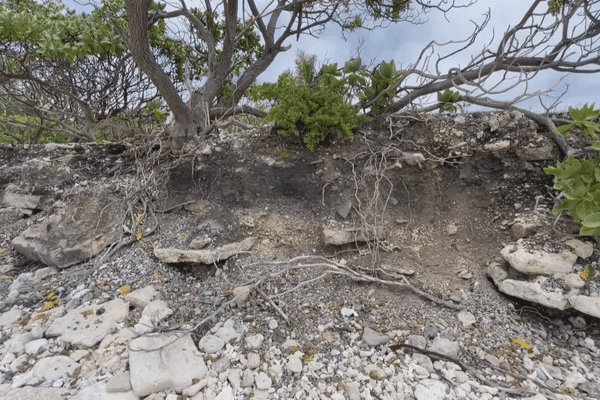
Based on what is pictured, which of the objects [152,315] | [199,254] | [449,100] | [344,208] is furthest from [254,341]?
[449,100]

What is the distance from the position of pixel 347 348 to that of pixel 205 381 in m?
0.79

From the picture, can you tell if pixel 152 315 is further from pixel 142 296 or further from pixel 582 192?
pixel 582 192

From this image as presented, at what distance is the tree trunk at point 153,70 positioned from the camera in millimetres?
A: 2688

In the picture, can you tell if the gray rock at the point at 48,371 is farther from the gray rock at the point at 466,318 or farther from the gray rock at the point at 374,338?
the gray rock at the point at 466,318

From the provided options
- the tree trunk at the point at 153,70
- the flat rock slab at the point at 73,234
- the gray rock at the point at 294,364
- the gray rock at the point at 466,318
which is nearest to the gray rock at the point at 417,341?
the gray rock at the point at 466,318

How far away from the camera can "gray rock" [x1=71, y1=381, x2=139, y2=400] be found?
1522mm

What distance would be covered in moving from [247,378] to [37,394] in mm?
1029

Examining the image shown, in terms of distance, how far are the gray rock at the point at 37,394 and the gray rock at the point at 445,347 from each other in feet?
6.41

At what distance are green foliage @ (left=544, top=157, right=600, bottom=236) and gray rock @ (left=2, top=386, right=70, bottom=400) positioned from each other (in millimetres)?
Result: 2998

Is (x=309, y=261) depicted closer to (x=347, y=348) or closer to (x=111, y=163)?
(x=347, y=348)

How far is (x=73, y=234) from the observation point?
275 cm

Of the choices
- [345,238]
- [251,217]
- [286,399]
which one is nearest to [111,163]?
[251,217]

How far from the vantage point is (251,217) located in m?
2.75

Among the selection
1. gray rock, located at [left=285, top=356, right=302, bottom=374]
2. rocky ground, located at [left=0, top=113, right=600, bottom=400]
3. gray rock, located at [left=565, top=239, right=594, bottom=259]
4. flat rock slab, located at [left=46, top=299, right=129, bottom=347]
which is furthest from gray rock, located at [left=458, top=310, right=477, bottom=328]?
flat rock slab, located at [left=46, top=299, right=129, bottom=347]
